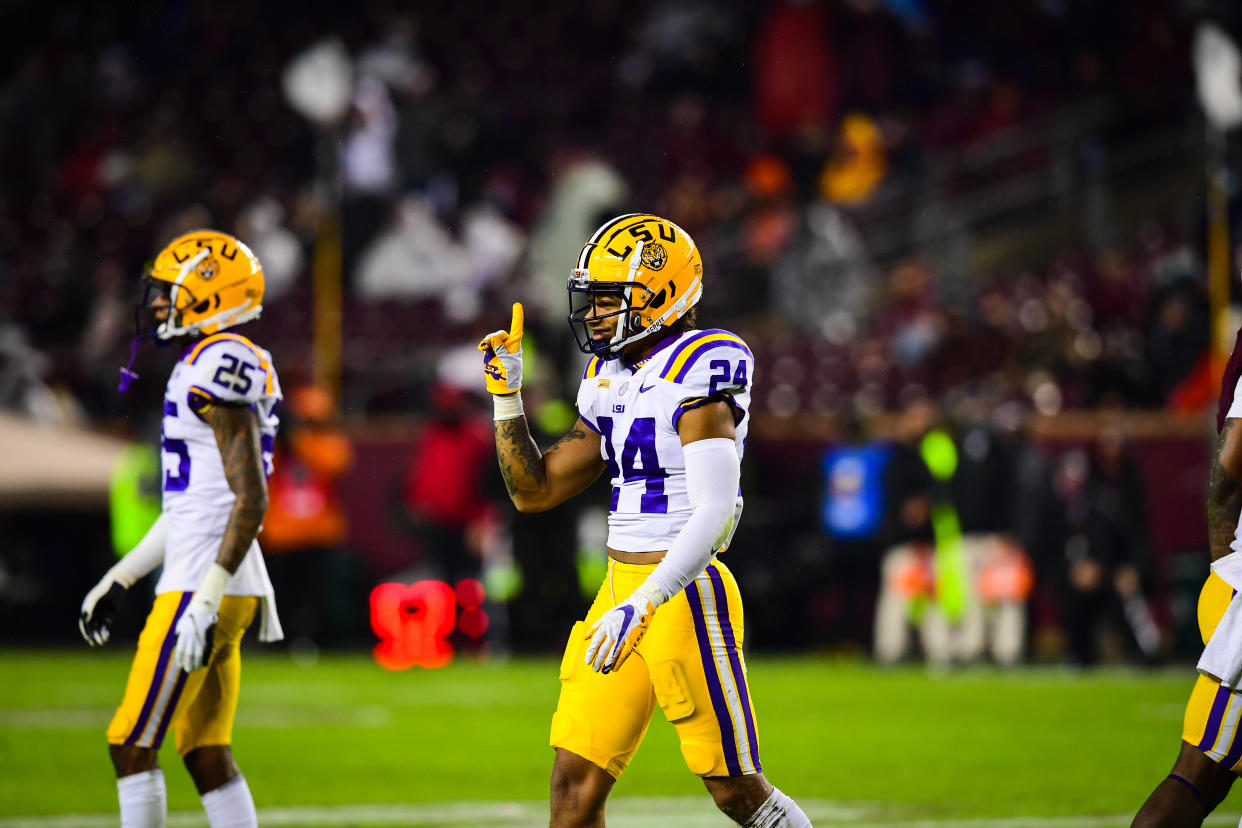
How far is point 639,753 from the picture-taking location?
9.24 metres

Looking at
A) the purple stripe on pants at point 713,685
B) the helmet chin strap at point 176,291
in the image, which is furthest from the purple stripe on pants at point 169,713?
the purple stripe on pants at point 713,685

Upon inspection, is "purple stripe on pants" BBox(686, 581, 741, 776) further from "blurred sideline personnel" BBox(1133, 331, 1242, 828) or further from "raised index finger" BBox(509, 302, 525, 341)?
"blurred sideline personnel" BBox(1133, 331, 1242, 828)

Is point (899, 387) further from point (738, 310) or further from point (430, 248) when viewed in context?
A: point (430, 248)

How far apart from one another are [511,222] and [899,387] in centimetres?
556

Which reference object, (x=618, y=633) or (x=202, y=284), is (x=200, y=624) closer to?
(x=202, y=284)

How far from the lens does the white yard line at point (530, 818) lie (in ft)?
22.3

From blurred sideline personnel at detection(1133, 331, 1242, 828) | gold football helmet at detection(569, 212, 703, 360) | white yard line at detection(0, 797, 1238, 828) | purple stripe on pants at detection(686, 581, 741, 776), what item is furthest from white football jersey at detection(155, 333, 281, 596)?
blurred sideline personnel at detection(1133, 331, 1242, 828)

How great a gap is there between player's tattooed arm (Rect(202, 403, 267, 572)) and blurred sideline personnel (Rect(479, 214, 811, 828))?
908 mm

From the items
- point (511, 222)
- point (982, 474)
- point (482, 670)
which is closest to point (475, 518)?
point (482, 670)

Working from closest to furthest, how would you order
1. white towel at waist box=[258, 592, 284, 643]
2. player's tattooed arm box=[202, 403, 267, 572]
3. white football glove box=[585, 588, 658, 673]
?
1. white football glove box=[585, 588, 658, 673]
2. player's tattooed arm box=[202, 403, 267, 572]
3. white towel at waist box=[258, 592, 284, 643]

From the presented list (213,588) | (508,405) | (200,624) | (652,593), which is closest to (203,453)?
(213,588)

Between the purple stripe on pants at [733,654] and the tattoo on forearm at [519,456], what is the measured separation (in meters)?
0.61

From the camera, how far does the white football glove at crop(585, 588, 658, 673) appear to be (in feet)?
14.1

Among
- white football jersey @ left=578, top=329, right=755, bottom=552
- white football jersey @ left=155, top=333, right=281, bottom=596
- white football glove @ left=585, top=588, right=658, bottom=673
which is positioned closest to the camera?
white football glove @ left=585, top=588, right=658, bottom=673
